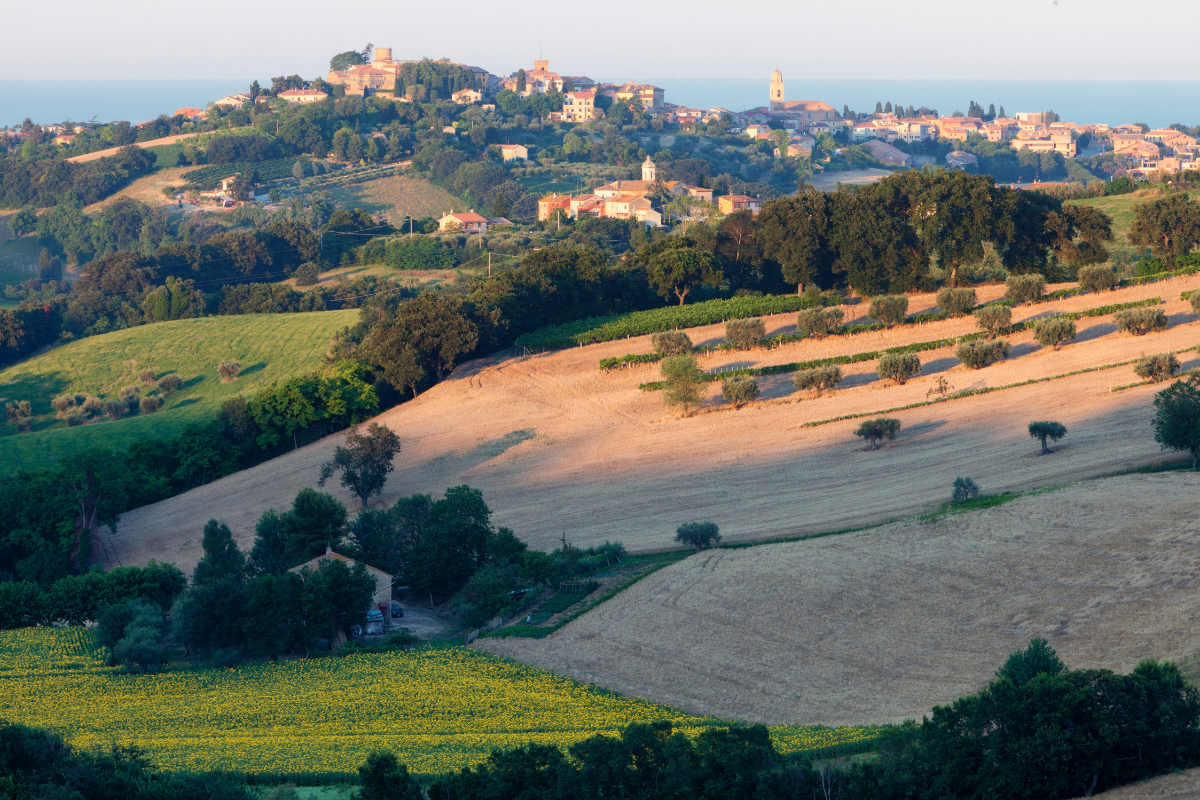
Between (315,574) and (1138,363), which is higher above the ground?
(1138,363)

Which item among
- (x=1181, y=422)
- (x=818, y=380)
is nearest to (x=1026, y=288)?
(x=818, y=380)

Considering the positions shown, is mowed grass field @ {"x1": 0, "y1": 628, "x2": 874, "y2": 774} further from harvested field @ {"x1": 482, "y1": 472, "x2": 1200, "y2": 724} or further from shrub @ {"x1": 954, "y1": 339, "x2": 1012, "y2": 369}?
shrub @ {"x1": 954, "y1": 339, "x2": 1012, "y2": 369}

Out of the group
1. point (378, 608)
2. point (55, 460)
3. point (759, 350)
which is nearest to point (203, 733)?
point (378, 608)

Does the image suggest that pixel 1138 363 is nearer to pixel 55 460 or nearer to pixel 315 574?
pixel 315 574

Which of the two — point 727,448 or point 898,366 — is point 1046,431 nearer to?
point 898,366

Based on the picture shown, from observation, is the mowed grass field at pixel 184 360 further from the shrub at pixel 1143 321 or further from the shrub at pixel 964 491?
the shrub at pixel 1143 321

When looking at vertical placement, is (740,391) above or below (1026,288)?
below

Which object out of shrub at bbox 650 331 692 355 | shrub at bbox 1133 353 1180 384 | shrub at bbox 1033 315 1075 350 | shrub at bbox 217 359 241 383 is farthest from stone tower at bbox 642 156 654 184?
shrub at bbox 1133 353 1180 384
